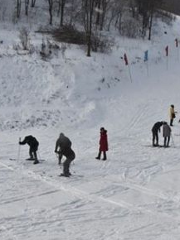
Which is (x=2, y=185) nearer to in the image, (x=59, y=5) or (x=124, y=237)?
(x=124, y=237)

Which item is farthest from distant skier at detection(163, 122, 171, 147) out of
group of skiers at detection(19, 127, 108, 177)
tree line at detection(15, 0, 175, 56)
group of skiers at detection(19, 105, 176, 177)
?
tree line at detection(15, 0, 175, 56)

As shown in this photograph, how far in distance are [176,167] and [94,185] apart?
4.43m

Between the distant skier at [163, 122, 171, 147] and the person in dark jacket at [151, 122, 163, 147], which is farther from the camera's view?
the person in dark jacket at [151, 122, 163, 147]

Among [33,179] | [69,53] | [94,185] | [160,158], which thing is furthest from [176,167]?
[69,53]

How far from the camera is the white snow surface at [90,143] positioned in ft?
39.5

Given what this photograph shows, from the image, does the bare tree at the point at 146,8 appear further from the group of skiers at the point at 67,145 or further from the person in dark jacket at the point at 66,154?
the person in dark jacket at the point at 66,154

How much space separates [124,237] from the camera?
11086 millimetres

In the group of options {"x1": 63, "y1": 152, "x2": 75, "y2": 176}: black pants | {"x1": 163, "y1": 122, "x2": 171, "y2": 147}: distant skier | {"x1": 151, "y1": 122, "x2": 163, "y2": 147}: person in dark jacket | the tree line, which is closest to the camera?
{"x1": 63, "y1": 152, "x2": 75, "y2": 176}: black pants

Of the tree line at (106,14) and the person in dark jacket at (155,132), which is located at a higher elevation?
the tree line at (106,14)

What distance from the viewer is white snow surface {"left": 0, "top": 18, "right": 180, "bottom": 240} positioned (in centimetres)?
1203

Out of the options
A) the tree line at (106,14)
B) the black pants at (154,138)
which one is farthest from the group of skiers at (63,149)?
the tree line at (106,14)

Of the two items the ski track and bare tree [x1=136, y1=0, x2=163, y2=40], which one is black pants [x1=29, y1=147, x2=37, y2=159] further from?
bare tree [x1=136, y1=0, x2=163, y2=40]

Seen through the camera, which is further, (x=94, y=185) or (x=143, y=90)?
(x=143, y=90)

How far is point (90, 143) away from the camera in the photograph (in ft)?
73.9
